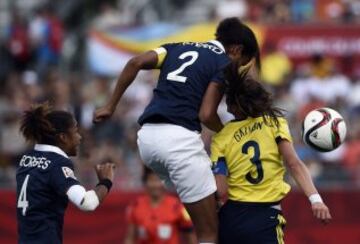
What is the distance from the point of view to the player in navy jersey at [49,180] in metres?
9.02

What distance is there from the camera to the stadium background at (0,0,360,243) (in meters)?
14.1

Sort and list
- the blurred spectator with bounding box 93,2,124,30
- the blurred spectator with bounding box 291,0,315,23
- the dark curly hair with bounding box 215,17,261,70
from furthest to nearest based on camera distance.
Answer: the blurred spectator with bounding box 93,2,124,30
the blurred spectator with bounding box 291,0,315,23
the dark curly hair with bounding box 215,17,261,70

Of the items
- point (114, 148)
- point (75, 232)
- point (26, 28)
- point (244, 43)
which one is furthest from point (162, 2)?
point (244, 43)

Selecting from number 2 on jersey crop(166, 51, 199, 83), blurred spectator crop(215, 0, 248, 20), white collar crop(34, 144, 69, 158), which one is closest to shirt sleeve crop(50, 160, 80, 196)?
white collar crop(34, 144, 69, 158)

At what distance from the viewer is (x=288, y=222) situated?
14000 mm

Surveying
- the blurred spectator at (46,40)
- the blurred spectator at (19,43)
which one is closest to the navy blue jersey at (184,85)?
the blurred spectator at (46,40)

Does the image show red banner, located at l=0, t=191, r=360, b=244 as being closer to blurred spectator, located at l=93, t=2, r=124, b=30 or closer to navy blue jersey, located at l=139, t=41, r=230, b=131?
navy blue jersey, located at l=139, t=41, r=230, b=131

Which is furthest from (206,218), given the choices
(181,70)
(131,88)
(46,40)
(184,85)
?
(46,40)

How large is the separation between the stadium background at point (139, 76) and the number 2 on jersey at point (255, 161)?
4.98 m

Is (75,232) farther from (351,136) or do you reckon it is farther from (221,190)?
(221,190)

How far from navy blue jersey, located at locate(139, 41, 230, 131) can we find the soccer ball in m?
0.71

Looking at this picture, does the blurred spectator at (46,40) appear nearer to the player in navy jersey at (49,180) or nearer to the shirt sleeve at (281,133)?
the player in navy jersey at (49,180)

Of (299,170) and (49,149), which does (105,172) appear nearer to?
(49,149)

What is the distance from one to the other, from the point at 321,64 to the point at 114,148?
3611 millimetres
